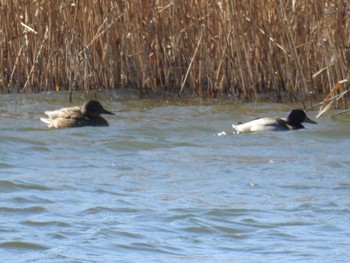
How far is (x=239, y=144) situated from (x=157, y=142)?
0.78m

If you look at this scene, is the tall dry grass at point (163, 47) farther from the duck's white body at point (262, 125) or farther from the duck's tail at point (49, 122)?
the duck's tail at point (49, 122)

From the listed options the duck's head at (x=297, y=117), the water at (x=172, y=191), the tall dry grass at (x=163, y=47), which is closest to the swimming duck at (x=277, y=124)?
the duck's head at (x=297, y=117)

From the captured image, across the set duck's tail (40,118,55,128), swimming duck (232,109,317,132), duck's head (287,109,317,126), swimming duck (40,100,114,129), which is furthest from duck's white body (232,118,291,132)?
duck's tail (40,118,55,128)

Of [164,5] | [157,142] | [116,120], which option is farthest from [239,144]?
[164,5]

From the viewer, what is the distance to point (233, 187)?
7781mm

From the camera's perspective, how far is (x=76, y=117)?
11562 mm

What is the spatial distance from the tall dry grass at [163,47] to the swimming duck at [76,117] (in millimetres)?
1035

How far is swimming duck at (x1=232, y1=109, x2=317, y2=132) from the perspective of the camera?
1096cm

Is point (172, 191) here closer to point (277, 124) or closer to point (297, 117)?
point (277, 124)

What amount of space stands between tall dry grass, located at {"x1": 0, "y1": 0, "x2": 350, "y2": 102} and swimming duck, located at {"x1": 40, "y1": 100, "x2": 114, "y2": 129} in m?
1.04

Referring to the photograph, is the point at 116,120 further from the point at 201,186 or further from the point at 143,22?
the point at 201,186

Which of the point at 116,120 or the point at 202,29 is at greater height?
the point at 202,29

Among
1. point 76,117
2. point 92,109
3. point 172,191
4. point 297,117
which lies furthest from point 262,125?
point 172,191

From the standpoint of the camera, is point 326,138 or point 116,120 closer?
point 326,138
